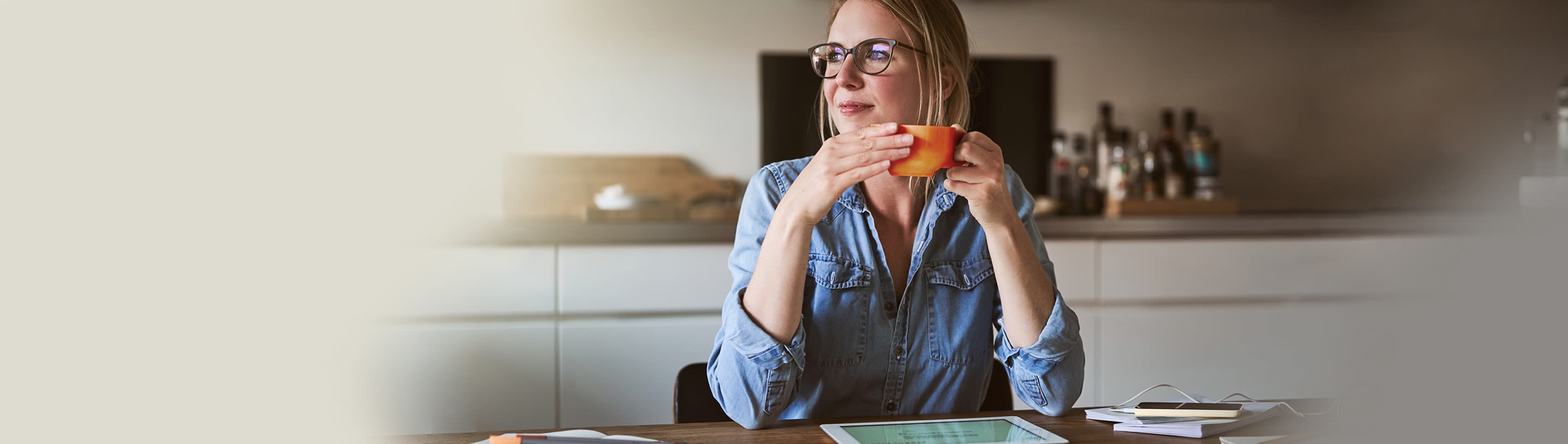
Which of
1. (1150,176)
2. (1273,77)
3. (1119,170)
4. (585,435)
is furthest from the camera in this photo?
(1273,77)

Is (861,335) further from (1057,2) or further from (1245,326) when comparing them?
(1057,2)

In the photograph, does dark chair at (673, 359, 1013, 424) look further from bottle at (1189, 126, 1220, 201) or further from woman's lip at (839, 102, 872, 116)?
bottle at (1189, 126, 1220, 201)

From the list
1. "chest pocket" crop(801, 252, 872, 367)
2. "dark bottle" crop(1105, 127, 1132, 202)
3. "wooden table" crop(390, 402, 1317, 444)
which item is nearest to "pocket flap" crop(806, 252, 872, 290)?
"chest pocket" crop(801, 252, 872, 367)

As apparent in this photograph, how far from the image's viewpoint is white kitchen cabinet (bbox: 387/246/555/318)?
81.9 inches

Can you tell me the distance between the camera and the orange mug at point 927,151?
0.87 meters

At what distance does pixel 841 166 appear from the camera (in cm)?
90

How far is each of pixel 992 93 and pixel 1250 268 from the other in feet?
2.62

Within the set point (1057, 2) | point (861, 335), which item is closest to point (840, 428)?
point (861, 335)

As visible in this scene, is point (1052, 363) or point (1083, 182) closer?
point (1052, 363)

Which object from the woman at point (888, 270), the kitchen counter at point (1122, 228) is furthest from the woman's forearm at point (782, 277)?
the kitchen counter at point (1122, 228)

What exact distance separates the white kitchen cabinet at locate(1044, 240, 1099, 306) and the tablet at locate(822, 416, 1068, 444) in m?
1.49

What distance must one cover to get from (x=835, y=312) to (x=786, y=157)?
1.68m

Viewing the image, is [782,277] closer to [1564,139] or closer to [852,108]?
[852,108]

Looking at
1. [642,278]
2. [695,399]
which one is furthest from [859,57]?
[642,278]
